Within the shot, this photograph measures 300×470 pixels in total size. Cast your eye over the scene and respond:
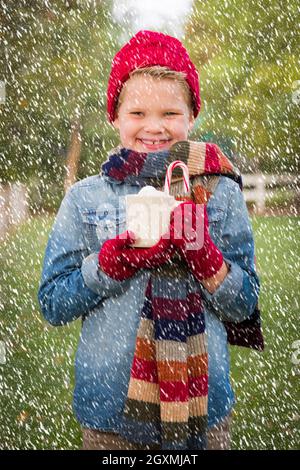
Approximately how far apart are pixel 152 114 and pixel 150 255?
17.9 inches

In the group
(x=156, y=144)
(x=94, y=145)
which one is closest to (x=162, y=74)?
(x=156, y=144)

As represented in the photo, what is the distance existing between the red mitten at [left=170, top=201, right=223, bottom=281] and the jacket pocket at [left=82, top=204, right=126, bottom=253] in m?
0.28

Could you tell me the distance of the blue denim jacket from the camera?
199 centimetres

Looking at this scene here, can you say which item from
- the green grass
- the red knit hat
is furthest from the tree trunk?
the red knit hat

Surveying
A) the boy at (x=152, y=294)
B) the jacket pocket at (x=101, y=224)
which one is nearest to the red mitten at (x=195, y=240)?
the boy at (x=152, y=294)

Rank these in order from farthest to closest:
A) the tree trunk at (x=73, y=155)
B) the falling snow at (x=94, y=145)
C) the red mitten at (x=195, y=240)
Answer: the tree trunk at (x=73, y=155) < the falling snow at (x=94, y=145) < the red mitten at (x=195, y=240)

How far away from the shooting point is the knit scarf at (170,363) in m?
1.96

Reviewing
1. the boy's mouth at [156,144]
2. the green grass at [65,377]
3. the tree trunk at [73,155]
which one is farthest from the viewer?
the tree trunk at [73,155]

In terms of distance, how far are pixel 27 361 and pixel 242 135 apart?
22.3 ft

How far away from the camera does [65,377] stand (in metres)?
4.39

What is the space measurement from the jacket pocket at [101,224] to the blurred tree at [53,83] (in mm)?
4564

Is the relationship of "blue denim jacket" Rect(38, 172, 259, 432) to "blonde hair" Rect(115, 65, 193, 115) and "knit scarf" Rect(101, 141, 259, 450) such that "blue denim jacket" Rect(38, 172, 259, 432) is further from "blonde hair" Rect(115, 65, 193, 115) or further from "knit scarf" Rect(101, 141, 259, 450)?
"blonde hair" Rect(115, 65, 193, 115)

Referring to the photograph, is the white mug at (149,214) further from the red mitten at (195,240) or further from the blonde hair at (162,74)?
the blonde hair at (162,74)
